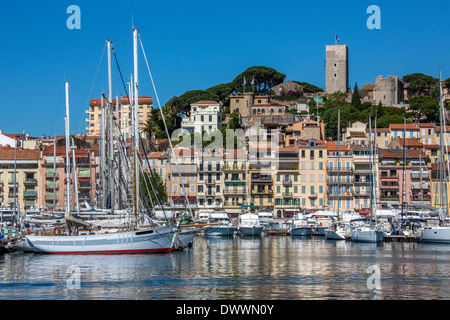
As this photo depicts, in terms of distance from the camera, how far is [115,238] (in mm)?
49750

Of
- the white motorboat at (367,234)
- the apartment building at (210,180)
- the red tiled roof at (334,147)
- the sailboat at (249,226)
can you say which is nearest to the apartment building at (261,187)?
the apartment building at (210,180)

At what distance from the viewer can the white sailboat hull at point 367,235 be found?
67062 millimetres

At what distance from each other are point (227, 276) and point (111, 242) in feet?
51.9

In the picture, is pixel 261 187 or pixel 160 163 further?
pixel 160 163

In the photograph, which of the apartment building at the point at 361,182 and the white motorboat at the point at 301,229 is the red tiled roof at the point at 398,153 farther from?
the white motorboat at the point at 301,229

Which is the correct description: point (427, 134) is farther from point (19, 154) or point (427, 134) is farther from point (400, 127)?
point (19, 154)

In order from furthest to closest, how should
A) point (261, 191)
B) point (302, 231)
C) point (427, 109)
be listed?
point (427, 109)
point (261, 191)
point (302, 231)

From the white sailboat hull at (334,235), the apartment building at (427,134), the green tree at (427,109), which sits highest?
the green tree at (427,109)

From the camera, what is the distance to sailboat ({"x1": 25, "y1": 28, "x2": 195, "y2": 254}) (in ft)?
163

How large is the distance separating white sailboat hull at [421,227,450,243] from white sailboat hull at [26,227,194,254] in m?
28.3

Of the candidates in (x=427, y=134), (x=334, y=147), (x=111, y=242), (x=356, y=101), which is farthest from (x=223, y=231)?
(x=356, y=101)

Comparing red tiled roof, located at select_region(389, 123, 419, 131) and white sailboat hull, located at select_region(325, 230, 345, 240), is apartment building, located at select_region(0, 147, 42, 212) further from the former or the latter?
red tiled roof, located at select_region(389, 123, 419, 131)

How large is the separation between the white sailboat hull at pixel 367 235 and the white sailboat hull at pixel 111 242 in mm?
23834
